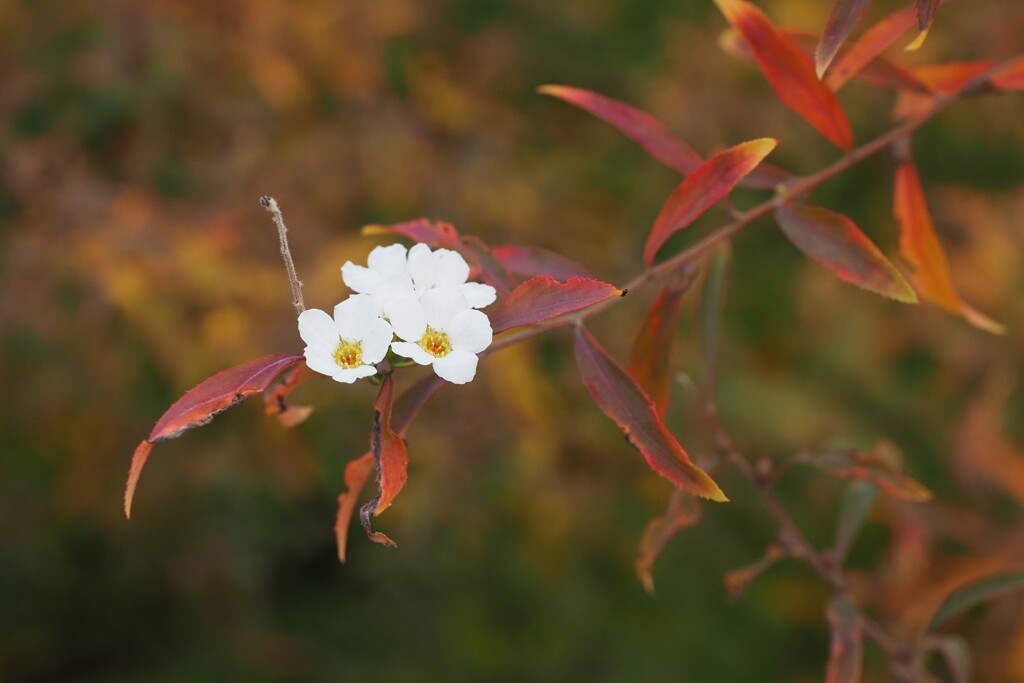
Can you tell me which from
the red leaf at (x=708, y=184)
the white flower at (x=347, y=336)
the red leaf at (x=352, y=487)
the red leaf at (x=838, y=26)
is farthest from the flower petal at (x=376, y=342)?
the red leaf at (x=838, y=26)

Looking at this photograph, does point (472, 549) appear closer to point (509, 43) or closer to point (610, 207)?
point (610, 207)

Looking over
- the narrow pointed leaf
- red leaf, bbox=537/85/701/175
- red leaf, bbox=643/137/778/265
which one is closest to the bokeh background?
the narrow pointed leaf

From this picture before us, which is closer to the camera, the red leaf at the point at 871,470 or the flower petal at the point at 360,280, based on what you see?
the flower petal at the point at 360,280

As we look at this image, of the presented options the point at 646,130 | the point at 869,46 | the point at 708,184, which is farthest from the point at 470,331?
the point at 869,46

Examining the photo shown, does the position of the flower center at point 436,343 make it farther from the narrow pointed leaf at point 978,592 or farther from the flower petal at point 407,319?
the narrow pointed leaf at point 978,592

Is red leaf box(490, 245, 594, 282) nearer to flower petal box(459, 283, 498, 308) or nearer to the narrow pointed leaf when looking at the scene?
flower petal box(459, 283, 498, 308)

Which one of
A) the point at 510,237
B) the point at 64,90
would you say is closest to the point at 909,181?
the point at 510,237
